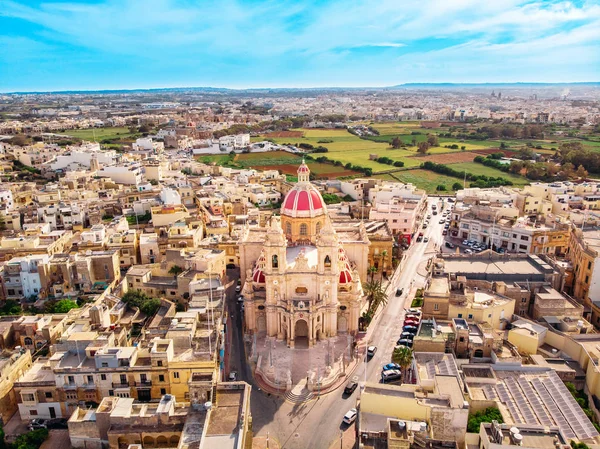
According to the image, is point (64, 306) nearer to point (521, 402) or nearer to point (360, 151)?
point (521, 402)

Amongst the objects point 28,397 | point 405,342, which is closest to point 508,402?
point 405,342

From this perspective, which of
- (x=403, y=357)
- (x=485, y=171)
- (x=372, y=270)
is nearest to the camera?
(x=403, y=357)

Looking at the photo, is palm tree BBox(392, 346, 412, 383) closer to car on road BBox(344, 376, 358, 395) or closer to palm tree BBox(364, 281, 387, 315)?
car on road BBox(344, 376, 358, 395)

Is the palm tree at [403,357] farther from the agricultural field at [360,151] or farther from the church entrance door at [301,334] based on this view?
the agricultural field at [360,151]

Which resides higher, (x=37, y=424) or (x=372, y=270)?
(x=372, y=270)

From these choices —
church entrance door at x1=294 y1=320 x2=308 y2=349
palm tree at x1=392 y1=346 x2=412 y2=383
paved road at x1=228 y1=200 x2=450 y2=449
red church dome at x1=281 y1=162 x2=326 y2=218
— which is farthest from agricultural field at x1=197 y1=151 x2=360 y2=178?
palm tree at x1=392 y1=346 x2=412 y2=383

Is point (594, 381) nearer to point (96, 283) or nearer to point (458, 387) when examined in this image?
point (458, 387)
